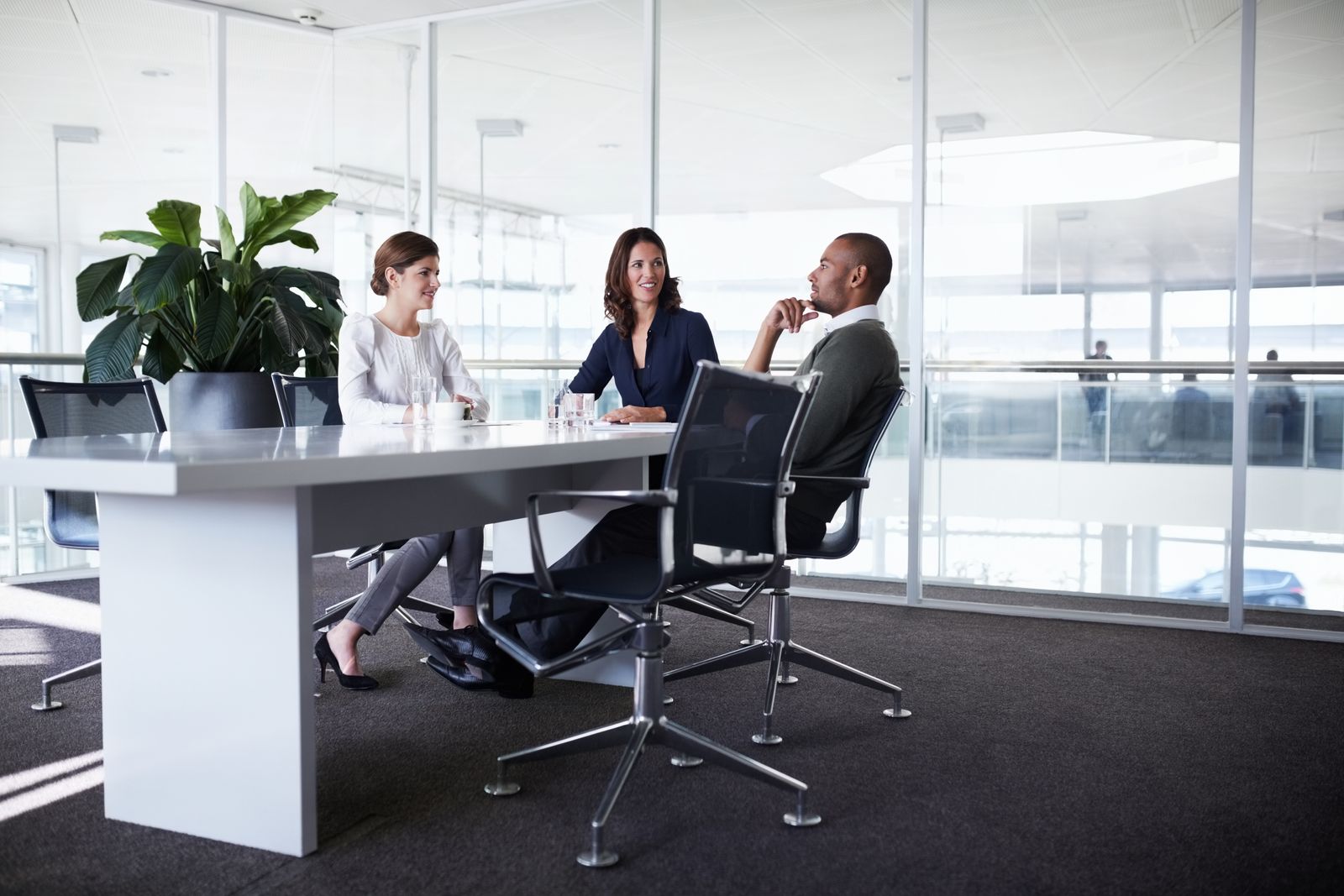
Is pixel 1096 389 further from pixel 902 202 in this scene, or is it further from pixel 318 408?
pixel 318 408

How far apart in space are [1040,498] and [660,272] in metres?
2.00

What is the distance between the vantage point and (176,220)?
192 inches

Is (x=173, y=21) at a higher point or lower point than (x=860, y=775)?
higher

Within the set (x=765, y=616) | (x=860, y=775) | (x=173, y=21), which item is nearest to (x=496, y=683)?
(x=860, y=775)

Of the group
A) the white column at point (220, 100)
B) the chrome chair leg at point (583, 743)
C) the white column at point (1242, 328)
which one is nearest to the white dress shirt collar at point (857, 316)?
the chrome chair leg at point (583, 743)

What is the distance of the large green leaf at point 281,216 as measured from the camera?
4973 mm

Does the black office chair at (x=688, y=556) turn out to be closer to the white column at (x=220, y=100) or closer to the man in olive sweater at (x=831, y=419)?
the man in olive sweater at (x=831, y=419)

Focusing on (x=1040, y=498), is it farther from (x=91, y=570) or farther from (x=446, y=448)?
(x=91, y=570)

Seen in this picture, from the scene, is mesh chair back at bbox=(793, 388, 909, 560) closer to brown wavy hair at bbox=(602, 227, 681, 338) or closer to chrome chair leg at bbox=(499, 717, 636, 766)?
chrome chair leg at bbox=(499, 717, 636, 766)

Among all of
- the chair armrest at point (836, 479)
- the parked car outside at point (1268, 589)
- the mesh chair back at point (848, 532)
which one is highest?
the chair armrest at point (836, 479)

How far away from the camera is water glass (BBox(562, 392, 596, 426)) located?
322cm

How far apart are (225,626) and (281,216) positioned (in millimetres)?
3293

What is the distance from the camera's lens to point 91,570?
17.5ft

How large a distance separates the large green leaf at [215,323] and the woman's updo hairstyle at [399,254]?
149 cm
